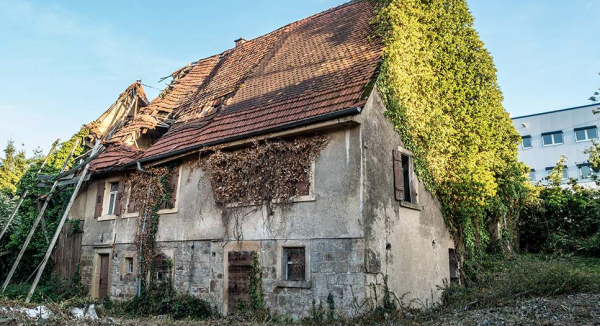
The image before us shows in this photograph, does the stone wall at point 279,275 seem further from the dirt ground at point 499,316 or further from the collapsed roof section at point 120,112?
the collapsed roof section at point 120,112

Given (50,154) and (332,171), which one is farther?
(50,154)

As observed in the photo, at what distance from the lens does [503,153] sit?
15609 millimetres

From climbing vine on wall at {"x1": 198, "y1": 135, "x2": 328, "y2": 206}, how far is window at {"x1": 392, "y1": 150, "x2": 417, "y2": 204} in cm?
201

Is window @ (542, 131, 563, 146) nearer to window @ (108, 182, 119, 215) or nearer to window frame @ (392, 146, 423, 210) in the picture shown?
window frame @ (392, 146, 423, 210)

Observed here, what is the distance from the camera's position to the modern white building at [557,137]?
3681 centimetres

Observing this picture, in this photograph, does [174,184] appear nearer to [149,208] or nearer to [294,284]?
[149,208]

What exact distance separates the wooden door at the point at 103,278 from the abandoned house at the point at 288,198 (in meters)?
0.07

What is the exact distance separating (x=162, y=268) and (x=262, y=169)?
4.46 metres

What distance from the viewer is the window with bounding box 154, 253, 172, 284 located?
12586 mm

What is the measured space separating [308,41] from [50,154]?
10327 mm

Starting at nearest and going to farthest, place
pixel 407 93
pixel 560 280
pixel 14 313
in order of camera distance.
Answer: pixel 14 313 < pixel 560 280 < pixel 407 93

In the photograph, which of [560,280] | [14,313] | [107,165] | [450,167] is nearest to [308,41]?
[450,167]

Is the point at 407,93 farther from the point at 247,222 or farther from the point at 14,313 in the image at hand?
the point at 14,313

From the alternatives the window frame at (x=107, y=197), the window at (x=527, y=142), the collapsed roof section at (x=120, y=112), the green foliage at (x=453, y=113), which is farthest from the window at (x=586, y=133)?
the window frame at (x=107, y=197)
